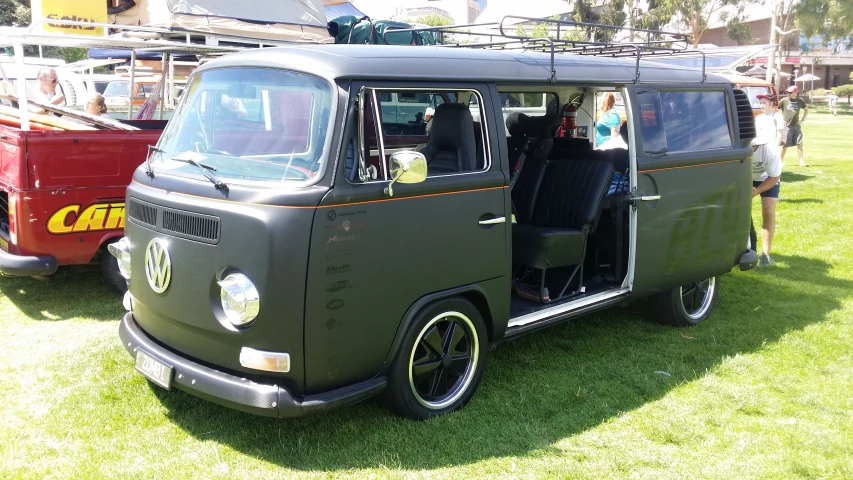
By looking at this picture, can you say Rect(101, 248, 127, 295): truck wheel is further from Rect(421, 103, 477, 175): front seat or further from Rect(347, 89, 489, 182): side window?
Rect(421, 103, 477, 175): front seat

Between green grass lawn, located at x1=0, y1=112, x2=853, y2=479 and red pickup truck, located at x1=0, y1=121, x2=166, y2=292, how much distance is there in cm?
52

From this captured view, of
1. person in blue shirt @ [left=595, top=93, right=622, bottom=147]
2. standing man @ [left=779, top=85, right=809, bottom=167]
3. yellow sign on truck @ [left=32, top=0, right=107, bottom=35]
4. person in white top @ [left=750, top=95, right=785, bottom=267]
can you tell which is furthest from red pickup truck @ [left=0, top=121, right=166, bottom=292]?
standing man @ [left=779, top=85, right=809, bottom=167]

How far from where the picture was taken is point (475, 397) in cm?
462

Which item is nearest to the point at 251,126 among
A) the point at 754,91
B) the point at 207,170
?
the point at 207,170

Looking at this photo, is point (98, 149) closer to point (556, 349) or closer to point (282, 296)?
point (282, 296)

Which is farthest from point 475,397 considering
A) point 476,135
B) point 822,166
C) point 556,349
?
point 822,166

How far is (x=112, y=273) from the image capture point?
6.39m

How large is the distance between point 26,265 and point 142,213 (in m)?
2.28

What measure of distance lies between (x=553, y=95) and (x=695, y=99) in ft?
3.67

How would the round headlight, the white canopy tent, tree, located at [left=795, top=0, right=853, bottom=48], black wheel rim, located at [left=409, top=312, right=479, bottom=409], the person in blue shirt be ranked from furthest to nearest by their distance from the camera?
tree, located at [left=795, top=0, right=853, bottom=48] → the white canopy tent → the person in blue shirt → black wheel rim, located at [left=409, top=312, right=479, bottom=409] → the round headlight

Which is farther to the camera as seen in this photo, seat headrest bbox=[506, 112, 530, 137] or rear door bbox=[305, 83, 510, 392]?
seat headrest bbox=[506, 112, 530, 137]

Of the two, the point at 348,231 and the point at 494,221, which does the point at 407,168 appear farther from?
the point at 494,221

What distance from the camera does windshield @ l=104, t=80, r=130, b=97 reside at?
1577 cm

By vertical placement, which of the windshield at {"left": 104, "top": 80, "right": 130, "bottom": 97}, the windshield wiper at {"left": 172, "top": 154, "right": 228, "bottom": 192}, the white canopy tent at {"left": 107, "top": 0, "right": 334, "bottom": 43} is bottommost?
the windshield wiper at {"left": 172, "top": 154, "right": 228, "bottom": 192}
